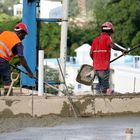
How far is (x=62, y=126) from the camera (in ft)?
30.3

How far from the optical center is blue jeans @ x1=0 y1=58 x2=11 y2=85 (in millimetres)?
10107

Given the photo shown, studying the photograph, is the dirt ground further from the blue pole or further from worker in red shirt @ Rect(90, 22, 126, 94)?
the blue pole

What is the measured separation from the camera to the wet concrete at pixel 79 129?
327 inches

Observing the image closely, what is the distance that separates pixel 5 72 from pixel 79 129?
6.50ft

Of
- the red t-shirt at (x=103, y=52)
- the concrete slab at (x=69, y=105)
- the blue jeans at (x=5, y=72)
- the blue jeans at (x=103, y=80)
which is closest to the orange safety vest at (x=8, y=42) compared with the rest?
the blue jeans at (x=5, y=72)

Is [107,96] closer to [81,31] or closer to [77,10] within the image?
[81,31]

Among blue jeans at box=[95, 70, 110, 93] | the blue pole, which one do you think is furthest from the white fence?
blue jeans at box=[95, 70, 110, 93]

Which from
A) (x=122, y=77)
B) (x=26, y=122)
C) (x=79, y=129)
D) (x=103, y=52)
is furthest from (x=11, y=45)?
(x=122, y=77)

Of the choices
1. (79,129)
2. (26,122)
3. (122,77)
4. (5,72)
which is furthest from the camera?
(122,77)

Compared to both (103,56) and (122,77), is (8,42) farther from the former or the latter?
(122,77)

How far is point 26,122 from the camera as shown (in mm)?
9398

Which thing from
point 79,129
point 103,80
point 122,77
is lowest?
point 122,77

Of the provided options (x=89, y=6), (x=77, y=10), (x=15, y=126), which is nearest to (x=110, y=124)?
(x=15, y=126)

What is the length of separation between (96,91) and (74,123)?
204 cm
